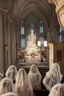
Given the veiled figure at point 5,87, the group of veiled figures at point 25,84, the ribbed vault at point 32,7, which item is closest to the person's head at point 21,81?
the group of veiled figures at point 25,84

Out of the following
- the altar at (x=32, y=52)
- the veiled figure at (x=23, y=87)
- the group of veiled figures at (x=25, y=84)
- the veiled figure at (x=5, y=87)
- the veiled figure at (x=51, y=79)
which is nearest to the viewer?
the group of veiled figures at (x=25, y=84)

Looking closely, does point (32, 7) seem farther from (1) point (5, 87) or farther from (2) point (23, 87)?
(1) point (5, 87)

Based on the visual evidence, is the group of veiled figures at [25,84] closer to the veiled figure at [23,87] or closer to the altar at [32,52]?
the veiled figure at [23,87]

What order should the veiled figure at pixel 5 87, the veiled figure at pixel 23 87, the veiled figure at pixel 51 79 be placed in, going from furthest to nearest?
the veiled figure at pixel 51 79 → the veiled figure at pixel 23 87 → the veiled figure at pixel 5 87

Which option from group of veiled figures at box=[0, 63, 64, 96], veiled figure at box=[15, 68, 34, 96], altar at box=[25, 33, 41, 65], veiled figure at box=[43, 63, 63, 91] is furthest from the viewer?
altar at box=[25, 33, 41, 65]

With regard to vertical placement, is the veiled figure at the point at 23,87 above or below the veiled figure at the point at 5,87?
below

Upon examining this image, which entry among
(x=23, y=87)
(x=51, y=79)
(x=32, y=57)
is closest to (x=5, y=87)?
(x=23, y=87)

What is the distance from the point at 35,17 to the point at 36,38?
286cm

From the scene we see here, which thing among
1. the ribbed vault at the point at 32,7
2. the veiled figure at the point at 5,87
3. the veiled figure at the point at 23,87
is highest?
the ribbed vault at the point at 32,7

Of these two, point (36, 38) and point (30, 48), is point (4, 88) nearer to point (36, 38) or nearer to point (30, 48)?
point (30, 48)

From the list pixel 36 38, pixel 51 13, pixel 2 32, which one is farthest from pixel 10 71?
pixel 36 38

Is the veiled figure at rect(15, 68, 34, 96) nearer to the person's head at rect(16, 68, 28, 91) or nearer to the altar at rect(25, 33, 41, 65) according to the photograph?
the person's head at rect(16, 68, 28, 91)

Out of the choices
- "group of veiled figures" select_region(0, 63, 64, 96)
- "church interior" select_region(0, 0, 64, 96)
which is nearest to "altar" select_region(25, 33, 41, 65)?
"church interior" select_region(0, 0, 64, 96)

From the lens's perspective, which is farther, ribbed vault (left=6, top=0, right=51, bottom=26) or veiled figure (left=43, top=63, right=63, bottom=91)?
ribbed vault (left=6, top=0, right=51, bottom=26)
